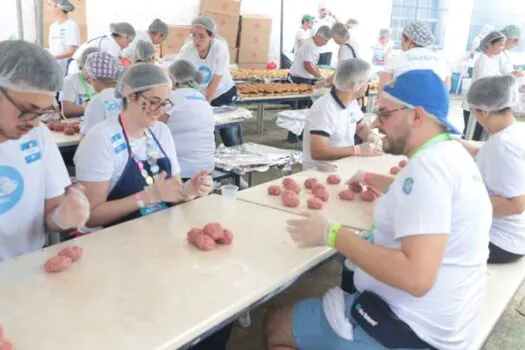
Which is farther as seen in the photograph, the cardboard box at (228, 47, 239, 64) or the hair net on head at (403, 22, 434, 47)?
the cardboard box at (228, 47, 239, 64)

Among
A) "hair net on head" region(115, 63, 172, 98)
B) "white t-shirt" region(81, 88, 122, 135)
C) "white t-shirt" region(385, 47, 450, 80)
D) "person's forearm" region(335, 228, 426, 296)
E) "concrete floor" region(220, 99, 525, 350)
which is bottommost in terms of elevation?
"concrete floor" region(220, 99, 525, 350)

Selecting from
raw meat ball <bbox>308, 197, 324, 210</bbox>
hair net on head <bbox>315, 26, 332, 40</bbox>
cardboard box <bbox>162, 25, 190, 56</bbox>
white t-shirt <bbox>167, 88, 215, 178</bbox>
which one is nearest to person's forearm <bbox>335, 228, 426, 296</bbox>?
raw meat ball <bbox>308, 197, 324, 210</bbox>

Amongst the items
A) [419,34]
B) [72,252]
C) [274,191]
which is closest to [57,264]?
[72,252]

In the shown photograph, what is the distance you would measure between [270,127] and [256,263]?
7.32 m

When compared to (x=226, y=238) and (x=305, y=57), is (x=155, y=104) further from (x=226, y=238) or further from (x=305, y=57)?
(x=305, y=57)

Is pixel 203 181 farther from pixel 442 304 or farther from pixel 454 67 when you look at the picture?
pixel 454 67

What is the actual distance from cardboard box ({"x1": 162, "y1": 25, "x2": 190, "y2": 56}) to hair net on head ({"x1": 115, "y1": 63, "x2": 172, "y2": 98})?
7275 millimetres

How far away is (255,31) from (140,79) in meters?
8.76

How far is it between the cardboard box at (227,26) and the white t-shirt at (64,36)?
391 centimetres

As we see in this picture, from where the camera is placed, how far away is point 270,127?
29.6 feet

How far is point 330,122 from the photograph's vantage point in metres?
3.59

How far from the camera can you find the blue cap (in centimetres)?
170

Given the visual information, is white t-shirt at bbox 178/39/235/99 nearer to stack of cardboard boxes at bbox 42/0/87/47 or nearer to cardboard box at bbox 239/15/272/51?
stack of cardboard boxes at bbox 42/0/87/47

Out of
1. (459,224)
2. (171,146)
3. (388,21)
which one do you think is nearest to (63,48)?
(171,146)
